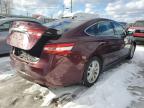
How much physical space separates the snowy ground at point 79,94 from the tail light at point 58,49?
93cm

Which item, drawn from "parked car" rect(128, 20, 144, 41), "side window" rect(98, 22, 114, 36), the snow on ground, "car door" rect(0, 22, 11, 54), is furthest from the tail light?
"parked car" rect(128, 20, 144, 41)

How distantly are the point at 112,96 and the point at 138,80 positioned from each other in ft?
4.34

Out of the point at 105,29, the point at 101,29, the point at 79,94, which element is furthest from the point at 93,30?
the point at 79,94

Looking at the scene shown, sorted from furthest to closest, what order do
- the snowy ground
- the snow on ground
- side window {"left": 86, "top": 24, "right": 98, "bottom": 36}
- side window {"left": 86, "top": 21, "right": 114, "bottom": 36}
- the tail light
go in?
the snow on ground
side window {"left": 86, "top": 21, "right": 114, "bottom": 36}
side window {"left": 86, "top": 24, "right": 98, "bottom": 36}
the snowy ground
the tail light

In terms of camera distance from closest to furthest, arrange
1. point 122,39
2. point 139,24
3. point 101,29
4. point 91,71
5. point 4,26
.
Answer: point 91,71 → point 101,29 → point 122,39 → point 4,26 → point 139,24

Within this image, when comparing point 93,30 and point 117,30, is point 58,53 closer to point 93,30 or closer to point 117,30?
point 93,30

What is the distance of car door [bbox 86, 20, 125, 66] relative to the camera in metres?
4.49

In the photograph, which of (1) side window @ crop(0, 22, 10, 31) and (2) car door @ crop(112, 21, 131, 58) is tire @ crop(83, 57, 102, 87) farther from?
(1) side window @ crop(0, 22, 10, 31)

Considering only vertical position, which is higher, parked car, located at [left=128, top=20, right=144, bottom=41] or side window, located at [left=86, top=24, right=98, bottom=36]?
side window, located at [left=86, top=24, right=98, bottom=36]

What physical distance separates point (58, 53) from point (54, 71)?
0.32 meters

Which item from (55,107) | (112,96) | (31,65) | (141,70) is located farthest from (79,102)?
(141,70)

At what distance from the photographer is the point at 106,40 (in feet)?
15.7

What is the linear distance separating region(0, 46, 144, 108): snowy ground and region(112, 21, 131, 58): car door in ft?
3.04

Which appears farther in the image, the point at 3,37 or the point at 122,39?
the point at 3,37
